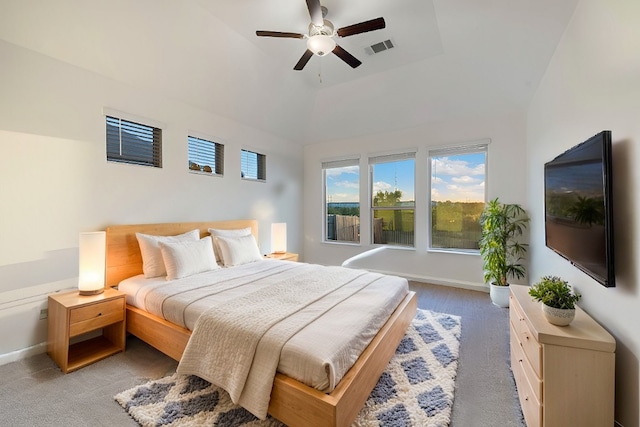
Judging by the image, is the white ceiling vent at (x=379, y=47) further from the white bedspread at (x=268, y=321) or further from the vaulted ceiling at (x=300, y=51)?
the white bedspread at (x=268, y=321)

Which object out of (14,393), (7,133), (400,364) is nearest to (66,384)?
Result: (14,393)

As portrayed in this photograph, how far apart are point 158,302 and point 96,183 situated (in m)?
1.47

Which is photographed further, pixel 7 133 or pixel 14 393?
pixel 7 133

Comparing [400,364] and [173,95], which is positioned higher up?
[173,95]

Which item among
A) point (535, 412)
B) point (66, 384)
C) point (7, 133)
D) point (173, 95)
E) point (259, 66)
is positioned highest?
point (259, 66)

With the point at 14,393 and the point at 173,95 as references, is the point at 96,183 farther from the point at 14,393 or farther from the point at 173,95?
the point at 14,393

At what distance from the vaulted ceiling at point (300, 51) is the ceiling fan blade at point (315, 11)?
596 mm

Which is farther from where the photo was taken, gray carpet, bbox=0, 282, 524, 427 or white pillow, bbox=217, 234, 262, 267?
white pillow, bbox=217, 234, 262, 267

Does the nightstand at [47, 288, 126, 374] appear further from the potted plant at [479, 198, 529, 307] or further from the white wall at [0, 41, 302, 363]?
the potted plant at [479, 198, 529, 307]

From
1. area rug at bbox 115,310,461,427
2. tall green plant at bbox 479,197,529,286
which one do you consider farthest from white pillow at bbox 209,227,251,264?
tall green plant at bbox 479,197,529,286

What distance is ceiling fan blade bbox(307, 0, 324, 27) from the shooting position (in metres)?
2.06

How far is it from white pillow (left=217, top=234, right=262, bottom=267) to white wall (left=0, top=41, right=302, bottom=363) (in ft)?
2.30

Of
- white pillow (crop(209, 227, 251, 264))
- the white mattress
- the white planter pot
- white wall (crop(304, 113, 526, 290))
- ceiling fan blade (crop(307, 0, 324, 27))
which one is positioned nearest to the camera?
the white mattress

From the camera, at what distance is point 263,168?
481 centimetres
